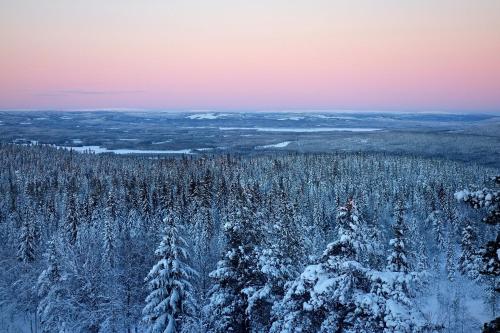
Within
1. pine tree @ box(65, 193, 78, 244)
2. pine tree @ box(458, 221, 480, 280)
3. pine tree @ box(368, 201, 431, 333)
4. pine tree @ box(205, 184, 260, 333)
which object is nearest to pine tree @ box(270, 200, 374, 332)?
pine tree @ box(368, 201, 431, 333)

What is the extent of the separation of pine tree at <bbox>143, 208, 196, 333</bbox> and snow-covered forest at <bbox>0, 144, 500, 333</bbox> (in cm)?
7

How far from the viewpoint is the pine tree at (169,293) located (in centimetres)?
2286

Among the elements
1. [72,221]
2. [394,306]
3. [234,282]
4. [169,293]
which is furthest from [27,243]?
[394,306]

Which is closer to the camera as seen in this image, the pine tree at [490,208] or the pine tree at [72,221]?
the pine tree at [490,208]

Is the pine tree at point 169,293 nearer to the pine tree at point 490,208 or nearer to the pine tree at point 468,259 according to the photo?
the pine tree at point 490,208

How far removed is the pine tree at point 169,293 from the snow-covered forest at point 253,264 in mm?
72

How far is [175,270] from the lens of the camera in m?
22.8

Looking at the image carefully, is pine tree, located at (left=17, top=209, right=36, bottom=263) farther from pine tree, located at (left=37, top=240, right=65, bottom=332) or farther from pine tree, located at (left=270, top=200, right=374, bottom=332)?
pine tree, located at (left=270, top=200, right=374, bottom=332)

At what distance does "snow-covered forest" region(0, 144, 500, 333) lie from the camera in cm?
1248

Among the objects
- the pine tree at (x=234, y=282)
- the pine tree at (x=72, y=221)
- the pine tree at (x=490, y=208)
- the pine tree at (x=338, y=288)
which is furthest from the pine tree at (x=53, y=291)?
the pine tree at (x=72, y=221)

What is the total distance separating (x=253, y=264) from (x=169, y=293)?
5756 mm

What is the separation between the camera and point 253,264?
21.0 m

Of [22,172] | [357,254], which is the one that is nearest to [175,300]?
[357,254]

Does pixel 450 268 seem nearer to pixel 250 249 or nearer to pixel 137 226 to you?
pixel 137 226
